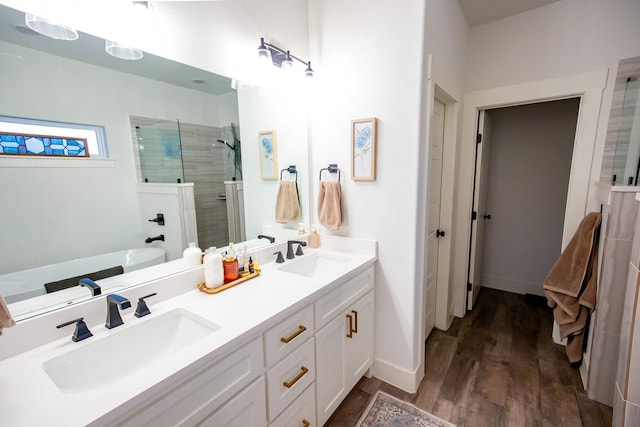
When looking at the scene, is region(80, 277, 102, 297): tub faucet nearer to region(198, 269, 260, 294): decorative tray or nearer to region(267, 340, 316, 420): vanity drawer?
region(198, 269, 260, 294): decorative tray

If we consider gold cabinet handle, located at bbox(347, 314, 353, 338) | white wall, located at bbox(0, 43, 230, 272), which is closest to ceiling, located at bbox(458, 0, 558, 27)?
white wall, located at bbox(0, 43, 230, 272)

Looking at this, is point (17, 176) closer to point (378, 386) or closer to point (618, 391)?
point (378, 386)

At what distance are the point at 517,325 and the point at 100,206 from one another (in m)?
3.32

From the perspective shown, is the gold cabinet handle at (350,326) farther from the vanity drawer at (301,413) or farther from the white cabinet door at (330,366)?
the vanity drawer at (301,413)

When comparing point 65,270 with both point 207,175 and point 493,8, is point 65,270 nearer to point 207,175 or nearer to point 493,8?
point 207,175

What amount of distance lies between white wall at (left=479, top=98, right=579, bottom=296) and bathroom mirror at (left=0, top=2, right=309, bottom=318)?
9.70 ft

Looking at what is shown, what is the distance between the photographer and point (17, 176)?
0.95 m

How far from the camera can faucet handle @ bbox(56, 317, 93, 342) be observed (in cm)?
97

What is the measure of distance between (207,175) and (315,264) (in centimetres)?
94

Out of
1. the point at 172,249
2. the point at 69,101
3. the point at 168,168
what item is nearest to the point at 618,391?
the point at 172,249

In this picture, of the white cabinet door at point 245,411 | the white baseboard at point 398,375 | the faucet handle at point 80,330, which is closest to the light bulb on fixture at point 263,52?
the faucet handle at point 80,330

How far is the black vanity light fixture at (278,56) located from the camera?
161 cm

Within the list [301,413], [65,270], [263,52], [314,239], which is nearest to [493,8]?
[263,52]

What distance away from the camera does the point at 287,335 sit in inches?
47.7
